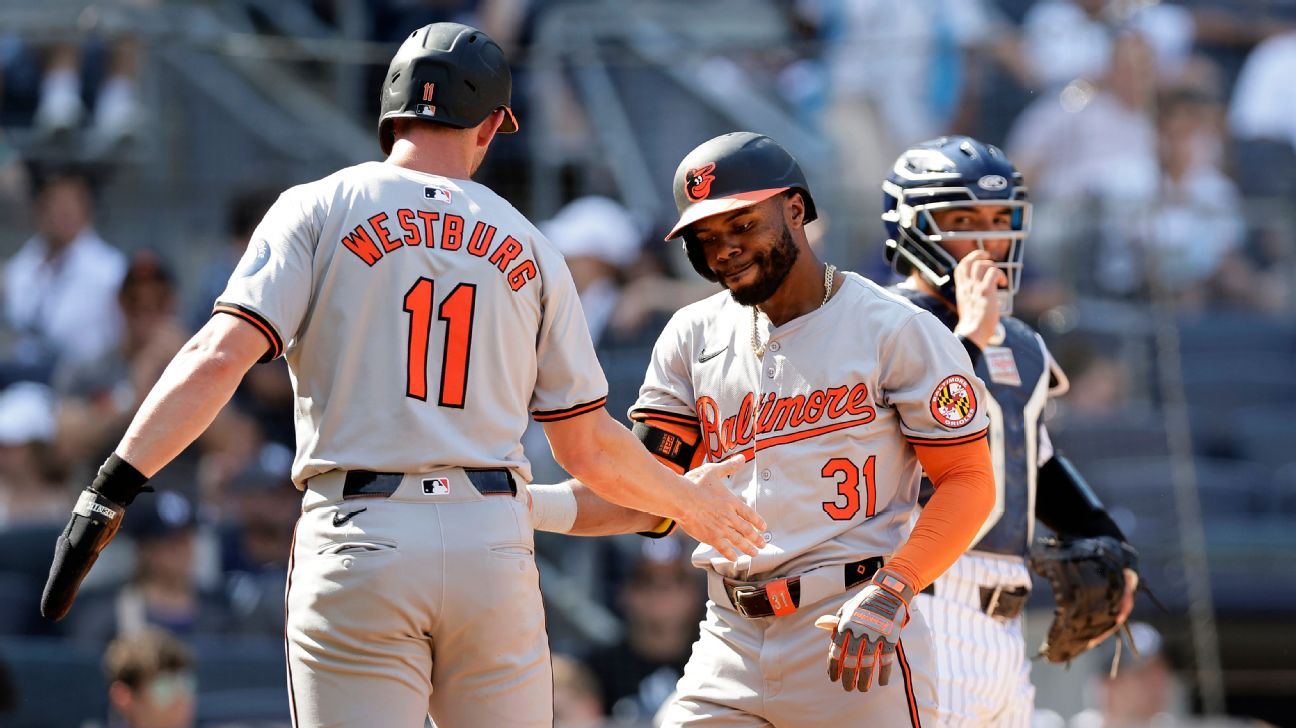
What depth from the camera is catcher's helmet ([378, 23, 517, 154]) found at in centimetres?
352

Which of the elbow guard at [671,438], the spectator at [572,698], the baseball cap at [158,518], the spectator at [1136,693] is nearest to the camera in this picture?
the elbow guard at [671,438]

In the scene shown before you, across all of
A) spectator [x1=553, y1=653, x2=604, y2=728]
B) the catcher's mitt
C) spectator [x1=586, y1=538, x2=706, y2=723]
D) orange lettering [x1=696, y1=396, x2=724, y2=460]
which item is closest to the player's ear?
orange lettering [x1=696, y1=396, x2=724, y2=460]

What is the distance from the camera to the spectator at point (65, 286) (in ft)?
28.6

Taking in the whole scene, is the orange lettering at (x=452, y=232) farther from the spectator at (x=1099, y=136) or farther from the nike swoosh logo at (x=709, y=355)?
the spectator at (x=1099, y=136)

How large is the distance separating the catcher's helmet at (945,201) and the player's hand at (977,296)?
87 mm

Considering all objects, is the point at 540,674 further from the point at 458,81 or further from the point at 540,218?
the point at 540,218

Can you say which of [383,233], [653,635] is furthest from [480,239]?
[653,635]

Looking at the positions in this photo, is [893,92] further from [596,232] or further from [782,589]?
[782,589]

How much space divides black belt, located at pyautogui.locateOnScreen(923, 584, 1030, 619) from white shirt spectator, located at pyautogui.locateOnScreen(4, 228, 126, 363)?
561 cm

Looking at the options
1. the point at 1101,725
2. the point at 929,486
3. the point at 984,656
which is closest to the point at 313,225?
the point at 929,486

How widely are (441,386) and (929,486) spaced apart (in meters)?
1.37

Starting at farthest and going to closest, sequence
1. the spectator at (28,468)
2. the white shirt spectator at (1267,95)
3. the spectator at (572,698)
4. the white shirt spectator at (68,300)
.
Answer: the white shirt spectator at (1267,95) < the white shirt spectator at (68,300) < the spectator at (28,468) < the spectator at (572,698)

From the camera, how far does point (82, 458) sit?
26.8ft

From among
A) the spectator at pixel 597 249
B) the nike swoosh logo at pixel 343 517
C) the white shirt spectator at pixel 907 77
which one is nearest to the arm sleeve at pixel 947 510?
the nike swoosh logo at pixel 343 517
